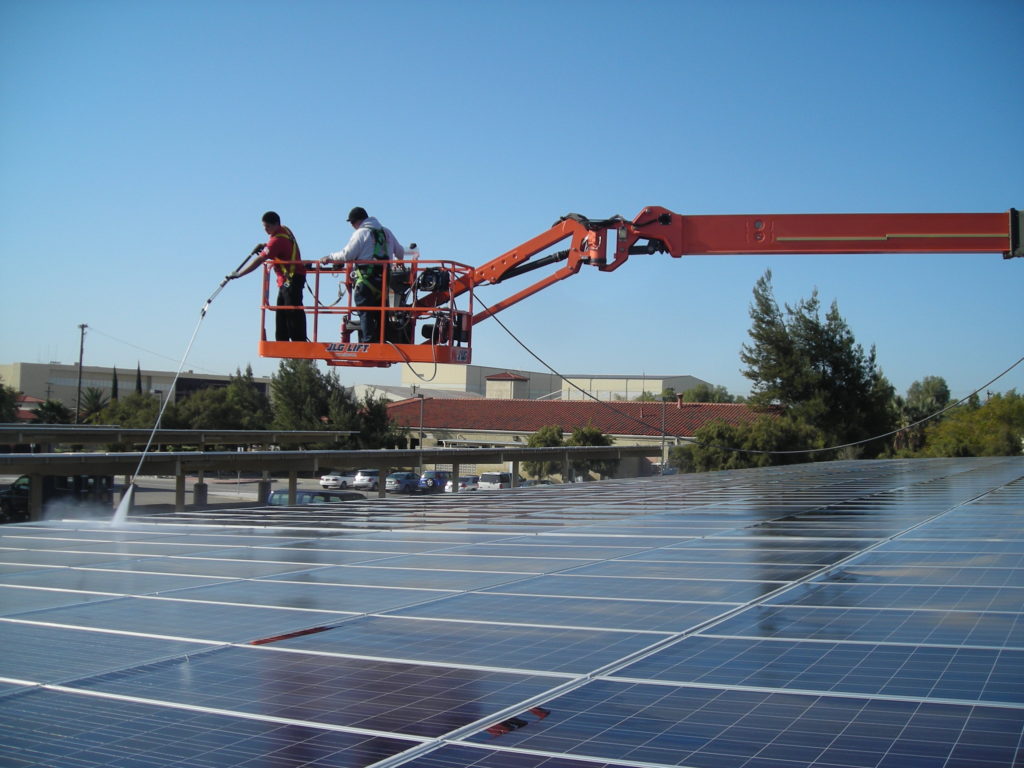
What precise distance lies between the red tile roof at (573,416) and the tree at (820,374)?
2.51 m

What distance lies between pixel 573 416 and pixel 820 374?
56.7ft

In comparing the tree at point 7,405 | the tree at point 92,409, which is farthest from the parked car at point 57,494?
the tree at point 92,409

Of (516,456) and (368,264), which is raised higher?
(368,264)

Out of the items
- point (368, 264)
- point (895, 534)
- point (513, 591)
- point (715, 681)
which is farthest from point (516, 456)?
point (715, 681)

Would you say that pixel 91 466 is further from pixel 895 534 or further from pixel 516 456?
pixel 895 534

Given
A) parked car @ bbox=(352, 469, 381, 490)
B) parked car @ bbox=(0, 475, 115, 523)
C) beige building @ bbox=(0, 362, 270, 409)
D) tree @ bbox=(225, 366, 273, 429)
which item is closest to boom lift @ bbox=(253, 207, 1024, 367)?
parked car @ bbox=(0, 475, 115, 523)

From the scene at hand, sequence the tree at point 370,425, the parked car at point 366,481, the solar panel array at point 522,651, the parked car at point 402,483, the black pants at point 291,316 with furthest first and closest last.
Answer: the tree at point 370,425
the parked car at point 366,481
the parked car at point 402,483
the black pants at point 291,316
the solar panel array at point 522,651

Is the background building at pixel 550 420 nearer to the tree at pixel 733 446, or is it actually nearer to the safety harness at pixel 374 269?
the tree at pixel 733 446

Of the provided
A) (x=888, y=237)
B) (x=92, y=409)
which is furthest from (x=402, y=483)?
(x=92, y=409)

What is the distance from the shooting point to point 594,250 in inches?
581

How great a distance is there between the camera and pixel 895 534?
1169cm

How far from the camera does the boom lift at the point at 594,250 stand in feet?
43.5

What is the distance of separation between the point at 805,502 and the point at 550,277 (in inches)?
244

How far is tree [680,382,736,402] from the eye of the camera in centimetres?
12438
